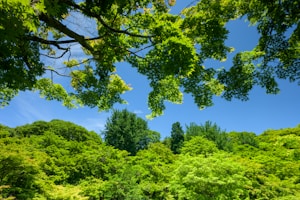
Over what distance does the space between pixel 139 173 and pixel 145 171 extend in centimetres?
43

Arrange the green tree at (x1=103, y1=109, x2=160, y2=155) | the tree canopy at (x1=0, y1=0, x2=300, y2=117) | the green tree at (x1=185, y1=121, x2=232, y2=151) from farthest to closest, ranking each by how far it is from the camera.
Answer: the green tree at (x1=103, y1=109, x2=160, y2=155) → the green tree at (x1=185, y1=121, x2=232, y2=151) → the tree canopy at (x1=0, y1=0, x2=300, y2=117)

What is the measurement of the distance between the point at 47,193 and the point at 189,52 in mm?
11197

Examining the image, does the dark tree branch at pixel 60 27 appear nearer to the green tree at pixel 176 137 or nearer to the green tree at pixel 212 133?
the green tree at pixel 212 133

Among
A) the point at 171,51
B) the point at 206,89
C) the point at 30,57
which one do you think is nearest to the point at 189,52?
the point at 171,51

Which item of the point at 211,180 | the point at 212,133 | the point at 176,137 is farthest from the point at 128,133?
the point at 211,180

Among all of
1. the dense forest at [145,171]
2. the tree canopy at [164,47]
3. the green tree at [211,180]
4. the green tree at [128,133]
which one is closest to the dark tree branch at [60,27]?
the tree canopy at [164,47]

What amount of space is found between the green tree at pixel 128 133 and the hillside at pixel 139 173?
12.1 metres

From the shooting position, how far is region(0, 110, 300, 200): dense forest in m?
13.1

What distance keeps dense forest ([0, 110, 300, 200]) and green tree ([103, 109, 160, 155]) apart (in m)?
9.37

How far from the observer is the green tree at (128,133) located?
35094mm

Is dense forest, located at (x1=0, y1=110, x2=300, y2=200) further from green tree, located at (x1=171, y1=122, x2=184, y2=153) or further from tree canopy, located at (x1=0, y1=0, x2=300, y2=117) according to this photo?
green tree, located at (x1=171, y1=122, x2=184, y2=153)

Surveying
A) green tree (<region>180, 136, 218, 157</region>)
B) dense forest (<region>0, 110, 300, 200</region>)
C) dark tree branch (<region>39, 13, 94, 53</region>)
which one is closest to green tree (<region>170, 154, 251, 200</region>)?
dense forest (<region>0, 110, 300, 200</region>)

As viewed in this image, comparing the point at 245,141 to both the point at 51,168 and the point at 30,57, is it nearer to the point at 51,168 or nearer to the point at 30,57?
the point at 51,168

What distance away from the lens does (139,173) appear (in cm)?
1878
